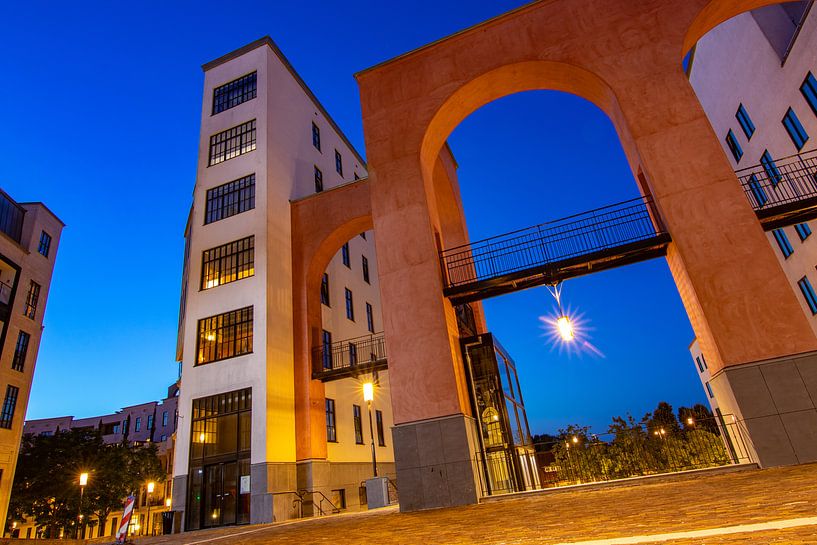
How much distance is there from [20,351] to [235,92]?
18.6 meters

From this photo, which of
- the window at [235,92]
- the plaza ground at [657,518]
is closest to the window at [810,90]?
A: the plaza ground at [657,518]

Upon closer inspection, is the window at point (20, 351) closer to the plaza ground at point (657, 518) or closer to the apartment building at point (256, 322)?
the apartment building at point (256, 322)

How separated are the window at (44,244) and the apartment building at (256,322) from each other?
Result: 9697mm

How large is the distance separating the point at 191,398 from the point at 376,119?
13.2 m

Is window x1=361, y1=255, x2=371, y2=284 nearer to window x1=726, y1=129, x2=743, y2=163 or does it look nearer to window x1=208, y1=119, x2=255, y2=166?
window x1=208, y1=119, x2=255, y2=166

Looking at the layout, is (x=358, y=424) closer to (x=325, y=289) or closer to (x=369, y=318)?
(x=369, y=318)

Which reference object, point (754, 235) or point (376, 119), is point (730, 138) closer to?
point (754, 235)

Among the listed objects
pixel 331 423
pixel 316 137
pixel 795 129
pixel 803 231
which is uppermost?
pixel 316 137

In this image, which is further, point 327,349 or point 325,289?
point 325,289

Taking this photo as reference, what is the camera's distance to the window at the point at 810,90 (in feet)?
51.9

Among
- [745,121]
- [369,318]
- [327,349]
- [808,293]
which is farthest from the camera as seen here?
[369,318]

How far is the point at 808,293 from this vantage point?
19.6 m

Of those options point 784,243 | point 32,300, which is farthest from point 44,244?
point 784,243

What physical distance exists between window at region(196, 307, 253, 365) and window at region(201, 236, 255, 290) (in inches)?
62.7
